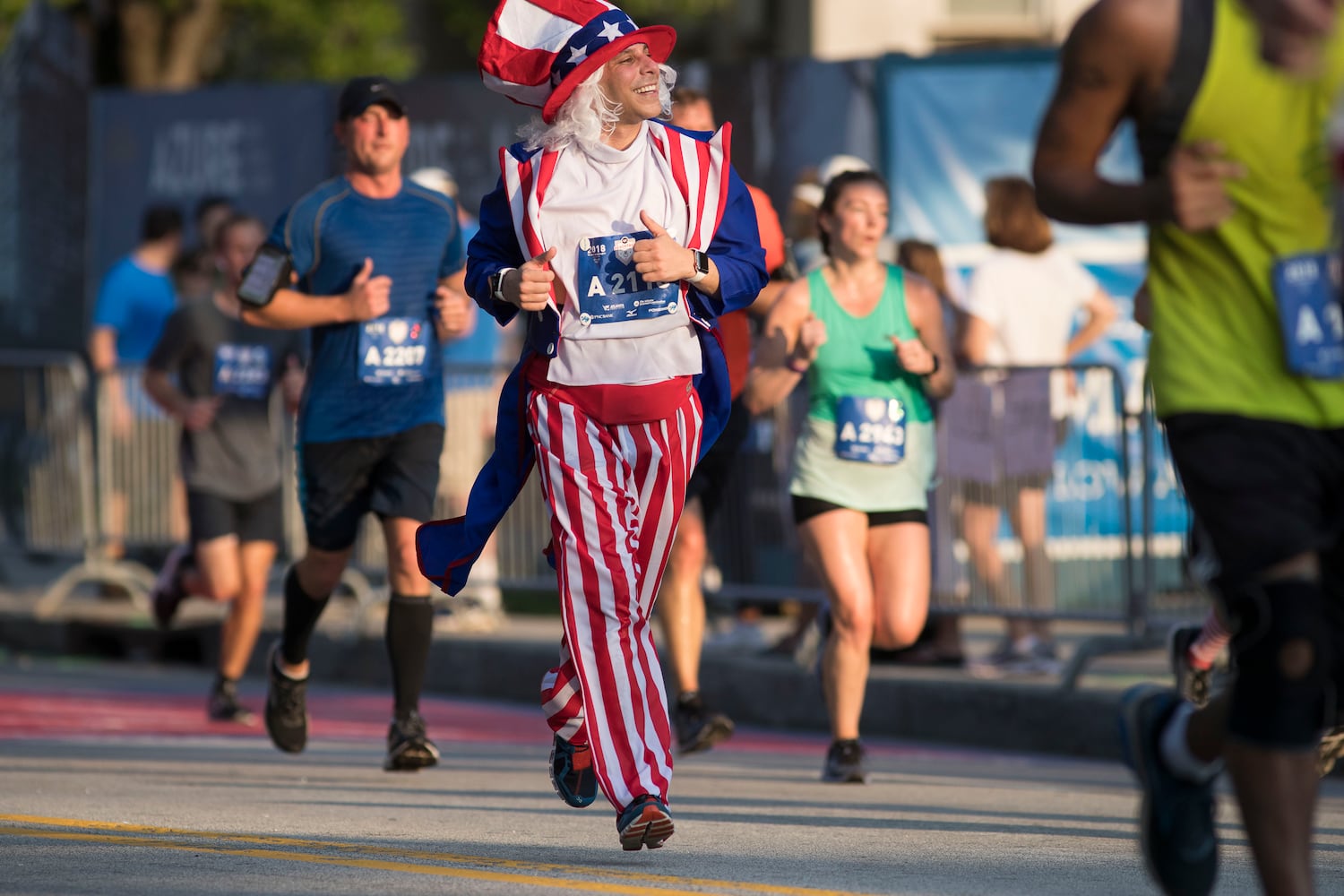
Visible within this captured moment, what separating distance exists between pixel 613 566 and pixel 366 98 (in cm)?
265

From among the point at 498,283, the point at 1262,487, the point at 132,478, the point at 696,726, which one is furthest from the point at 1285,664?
the point at 132,478

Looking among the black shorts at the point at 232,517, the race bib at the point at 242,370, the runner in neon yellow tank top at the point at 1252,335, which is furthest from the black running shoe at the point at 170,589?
the runner in neon yellow tank top at the point at 1252,335

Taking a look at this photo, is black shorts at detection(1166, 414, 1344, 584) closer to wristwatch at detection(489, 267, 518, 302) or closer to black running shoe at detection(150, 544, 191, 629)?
wristwatch at detection(489, 267, 518, 302)

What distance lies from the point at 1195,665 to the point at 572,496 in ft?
6.97

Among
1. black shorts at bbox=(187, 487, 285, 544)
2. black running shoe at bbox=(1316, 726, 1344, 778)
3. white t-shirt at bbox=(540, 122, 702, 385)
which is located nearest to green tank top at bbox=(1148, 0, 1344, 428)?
white t-shirt at bbox=(540, 122, 702, 385)

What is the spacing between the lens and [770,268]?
8242 mm

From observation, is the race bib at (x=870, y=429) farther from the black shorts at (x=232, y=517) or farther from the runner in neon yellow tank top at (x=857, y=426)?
the black shorts at (x=232, y=517)

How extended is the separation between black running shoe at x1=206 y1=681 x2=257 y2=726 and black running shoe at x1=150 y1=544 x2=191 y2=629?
868mm

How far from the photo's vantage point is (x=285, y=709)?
793 cm

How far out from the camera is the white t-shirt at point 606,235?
5.77 meters

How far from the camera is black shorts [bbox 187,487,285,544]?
32.8ft

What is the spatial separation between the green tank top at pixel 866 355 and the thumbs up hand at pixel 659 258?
7.59 ft

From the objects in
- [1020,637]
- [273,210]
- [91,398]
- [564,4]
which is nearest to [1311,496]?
[564,4]

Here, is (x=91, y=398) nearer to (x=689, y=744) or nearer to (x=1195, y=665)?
(x=689, y=744)
